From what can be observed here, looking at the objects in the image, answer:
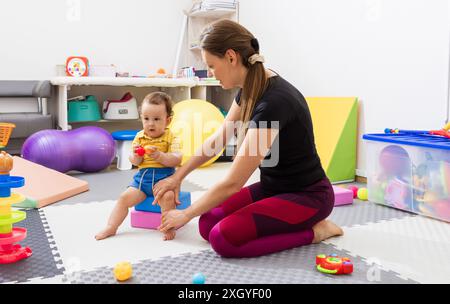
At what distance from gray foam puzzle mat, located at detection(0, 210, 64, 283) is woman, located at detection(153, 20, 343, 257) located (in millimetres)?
337

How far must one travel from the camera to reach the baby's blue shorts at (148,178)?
66.7 inches

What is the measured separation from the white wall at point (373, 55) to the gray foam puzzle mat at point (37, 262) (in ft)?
5.71

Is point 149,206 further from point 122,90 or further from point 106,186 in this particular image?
point 122,90

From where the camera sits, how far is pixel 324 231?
155 centimetres

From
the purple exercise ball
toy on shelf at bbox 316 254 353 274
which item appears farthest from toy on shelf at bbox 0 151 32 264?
the purple exercise ball

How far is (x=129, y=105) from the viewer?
3469 mm

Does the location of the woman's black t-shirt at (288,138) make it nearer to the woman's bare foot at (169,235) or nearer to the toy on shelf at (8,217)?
the woman's bare foot at (169,235)

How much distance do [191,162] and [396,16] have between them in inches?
55.8

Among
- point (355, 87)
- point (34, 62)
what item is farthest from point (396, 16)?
point (34, 62)

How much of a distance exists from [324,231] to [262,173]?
0.29 m

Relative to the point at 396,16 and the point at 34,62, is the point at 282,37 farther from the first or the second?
the point at 34,62

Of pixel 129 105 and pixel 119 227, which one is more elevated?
pixel 129 105

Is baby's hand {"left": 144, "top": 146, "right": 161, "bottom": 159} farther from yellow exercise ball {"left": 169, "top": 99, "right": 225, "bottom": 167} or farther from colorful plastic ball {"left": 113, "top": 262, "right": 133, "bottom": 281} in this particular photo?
yellow exercise ball {"left": 169, "top": 99, "right": 225, "bottom": 167}

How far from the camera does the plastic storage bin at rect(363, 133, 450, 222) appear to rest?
179 cm
